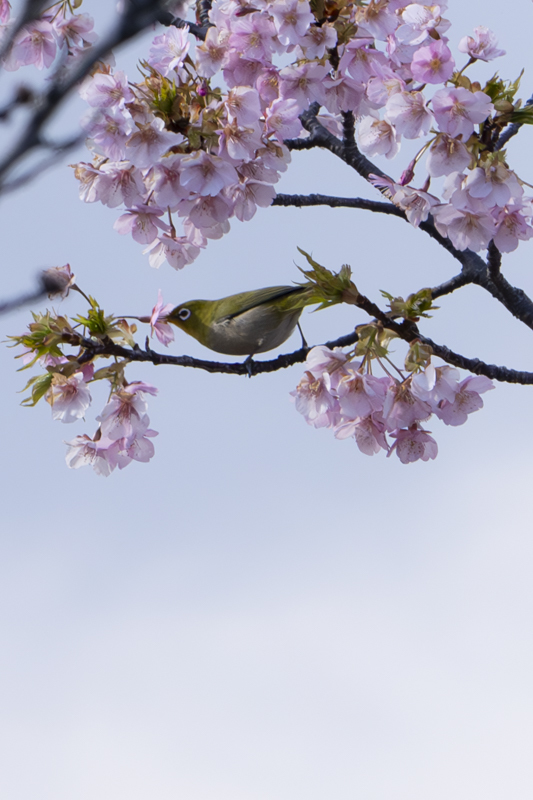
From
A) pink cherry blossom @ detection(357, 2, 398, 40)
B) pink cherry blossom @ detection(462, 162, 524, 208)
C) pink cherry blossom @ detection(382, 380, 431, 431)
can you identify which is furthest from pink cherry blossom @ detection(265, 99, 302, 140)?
pink cherry blossom @ detection(382, 380, 431, 431)

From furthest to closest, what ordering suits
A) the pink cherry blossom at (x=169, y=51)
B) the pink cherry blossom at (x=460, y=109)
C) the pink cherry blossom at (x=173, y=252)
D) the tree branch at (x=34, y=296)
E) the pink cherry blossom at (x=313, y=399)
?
1. the pink cherry blossom at (x=173, y=252)
2. the pink cherry blossom at (x=169, y=51)
3. the pink cherry blossom at (x=313, y=399)
4. the pink cherry blossom at (x=460, y=109)
5. the tree branch at (x=34, y=296)

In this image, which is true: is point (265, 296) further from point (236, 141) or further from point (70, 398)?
point (70, 398)

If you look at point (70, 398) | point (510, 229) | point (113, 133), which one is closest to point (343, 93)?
point (510, 229)

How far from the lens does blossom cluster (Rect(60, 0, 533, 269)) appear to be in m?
4.00

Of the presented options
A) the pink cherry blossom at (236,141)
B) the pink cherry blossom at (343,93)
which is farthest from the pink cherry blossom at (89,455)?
the pink cherry blossom at (343,93)

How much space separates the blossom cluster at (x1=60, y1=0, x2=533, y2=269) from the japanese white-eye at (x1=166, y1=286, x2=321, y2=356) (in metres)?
1.14

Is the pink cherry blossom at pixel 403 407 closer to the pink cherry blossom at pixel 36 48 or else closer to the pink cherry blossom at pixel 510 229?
the pink cherry blossom at pixel 510 229

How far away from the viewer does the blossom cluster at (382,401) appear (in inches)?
165

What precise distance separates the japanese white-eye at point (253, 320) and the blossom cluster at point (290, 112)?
3.73ft

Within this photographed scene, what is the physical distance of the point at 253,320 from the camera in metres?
5.89

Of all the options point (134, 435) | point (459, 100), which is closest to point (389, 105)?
point (459, 100)

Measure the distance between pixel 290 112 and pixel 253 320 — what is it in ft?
5.78

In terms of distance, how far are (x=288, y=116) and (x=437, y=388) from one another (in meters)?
1.84

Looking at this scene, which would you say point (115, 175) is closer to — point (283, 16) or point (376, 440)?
point (283, 16)
